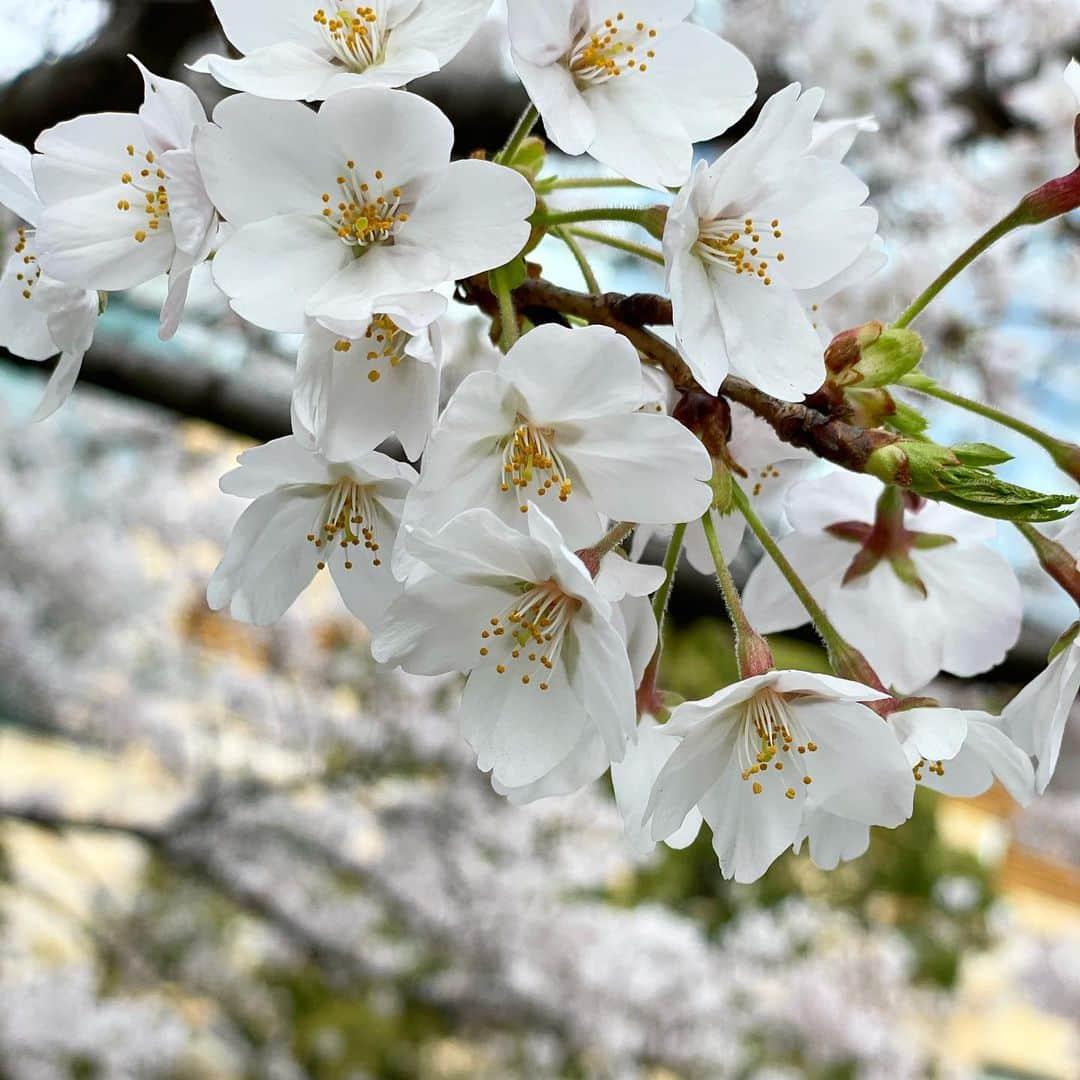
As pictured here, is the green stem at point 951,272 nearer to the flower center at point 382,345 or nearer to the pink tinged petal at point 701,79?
the pink tinged petal at point 701,79

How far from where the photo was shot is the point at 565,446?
546 mm

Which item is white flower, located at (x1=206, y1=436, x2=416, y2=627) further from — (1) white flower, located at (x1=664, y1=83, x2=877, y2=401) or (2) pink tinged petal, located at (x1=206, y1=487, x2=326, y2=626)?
(1) white flower, located at (x1=664, y1=83, x2=877, y2=401)

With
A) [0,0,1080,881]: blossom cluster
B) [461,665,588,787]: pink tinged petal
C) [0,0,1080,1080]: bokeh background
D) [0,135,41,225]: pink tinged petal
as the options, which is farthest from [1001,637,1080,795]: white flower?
[0,0,1080,1080]: bokeh background

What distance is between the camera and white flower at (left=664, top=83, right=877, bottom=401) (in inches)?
20.7

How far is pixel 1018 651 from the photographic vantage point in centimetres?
153

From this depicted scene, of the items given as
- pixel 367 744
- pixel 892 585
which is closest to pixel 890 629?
pixel 892 585

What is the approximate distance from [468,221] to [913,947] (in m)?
6.29

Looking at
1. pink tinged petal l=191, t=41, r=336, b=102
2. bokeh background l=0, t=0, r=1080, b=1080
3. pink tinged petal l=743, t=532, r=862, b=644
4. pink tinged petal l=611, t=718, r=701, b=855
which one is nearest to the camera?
pink tinged petal l=191, t=41, r=336, b=102

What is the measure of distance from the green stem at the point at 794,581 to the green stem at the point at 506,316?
13 centimetres

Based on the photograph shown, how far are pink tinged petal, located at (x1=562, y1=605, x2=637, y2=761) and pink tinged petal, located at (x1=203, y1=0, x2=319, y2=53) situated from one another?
293 millimetres

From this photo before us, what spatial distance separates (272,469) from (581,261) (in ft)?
0.63

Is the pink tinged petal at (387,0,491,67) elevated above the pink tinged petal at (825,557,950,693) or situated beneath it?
elevated above

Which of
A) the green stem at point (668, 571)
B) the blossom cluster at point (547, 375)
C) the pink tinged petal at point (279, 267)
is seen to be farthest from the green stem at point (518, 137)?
the green stem at point (668, 571)

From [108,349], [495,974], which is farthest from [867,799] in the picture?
[495,974]
